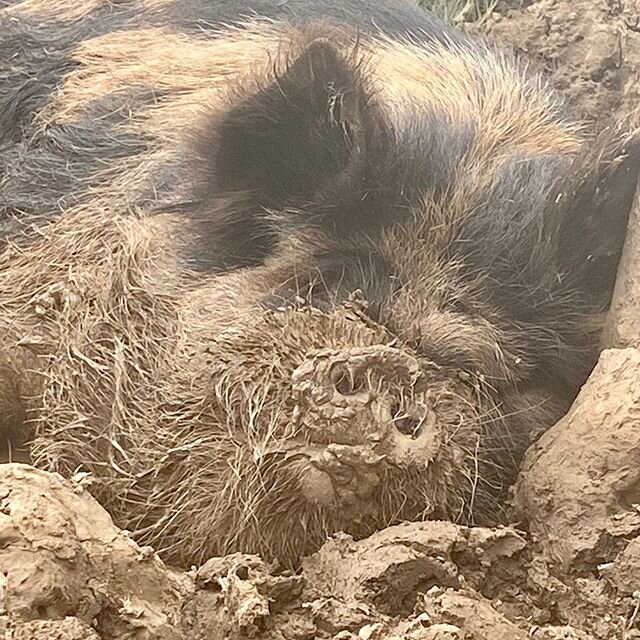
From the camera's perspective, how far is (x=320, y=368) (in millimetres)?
1476

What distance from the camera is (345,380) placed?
1.48m

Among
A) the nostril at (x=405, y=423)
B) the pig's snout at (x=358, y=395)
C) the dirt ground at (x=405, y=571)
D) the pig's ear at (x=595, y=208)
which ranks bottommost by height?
the dirt ground at (x=405, y=571)

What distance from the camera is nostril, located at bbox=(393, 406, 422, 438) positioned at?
1475mm

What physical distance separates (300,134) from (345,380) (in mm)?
395

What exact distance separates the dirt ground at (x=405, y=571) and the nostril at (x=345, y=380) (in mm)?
192

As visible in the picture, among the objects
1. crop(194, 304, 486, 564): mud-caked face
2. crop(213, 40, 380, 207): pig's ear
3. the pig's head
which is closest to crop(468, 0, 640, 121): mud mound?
the pig's head

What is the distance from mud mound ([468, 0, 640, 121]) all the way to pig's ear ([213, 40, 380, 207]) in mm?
795

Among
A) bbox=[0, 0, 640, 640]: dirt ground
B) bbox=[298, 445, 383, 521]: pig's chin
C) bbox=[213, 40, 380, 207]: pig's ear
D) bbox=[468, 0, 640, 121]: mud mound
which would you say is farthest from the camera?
bbox=[468, 0, 640, 121]: mud mound

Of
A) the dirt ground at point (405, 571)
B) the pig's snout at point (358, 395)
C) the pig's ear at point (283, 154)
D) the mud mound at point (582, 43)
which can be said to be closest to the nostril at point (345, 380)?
the pig's snout at point (358, 395)

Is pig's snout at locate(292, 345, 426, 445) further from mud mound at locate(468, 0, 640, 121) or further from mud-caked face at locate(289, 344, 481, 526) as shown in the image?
mud mound at locate(468, 0, 640, 121)

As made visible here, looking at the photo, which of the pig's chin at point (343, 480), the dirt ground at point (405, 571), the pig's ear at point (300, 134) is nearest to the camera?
the dirt ground at point (405, 571)

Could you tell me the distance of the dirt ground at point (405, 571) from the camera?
116 cm

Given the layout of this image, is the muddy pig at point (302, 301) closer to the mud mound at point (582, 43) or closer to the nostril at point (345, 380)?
the nostril at point (345, 380)


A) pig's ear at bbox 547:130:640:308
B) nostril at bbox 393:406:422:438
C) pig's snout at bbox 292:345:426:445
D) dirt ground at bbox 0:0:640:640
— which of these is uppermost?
pig's ear at bbox 547:130:640:308
